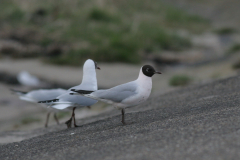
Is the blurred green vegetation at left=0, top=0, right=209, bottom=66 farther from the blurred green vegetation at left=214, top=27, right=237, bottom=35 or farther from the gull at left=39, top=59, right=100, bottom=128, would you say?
the gull at left=39, top=59, right=100, bottom=128

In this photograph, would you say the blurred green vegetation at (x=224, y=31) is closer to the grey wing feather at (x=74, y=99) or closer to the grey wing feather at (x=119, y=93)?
the grey wing feather at (x=74, y=99)

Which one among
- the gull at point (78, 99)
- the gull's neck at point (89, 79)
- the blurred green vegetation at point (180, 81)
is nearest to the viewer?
the gull at point (78, 99)

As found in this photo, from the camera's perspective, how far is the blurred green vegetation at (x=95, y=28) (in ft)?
62.2

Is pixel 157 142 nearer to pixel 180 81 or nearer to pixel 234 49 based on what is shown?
pixel 180 81

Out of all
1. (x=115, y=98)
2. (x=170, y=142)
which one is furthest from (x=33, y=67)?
(x=170, y=142)

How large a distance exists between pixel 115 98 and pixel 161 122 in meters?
0.72

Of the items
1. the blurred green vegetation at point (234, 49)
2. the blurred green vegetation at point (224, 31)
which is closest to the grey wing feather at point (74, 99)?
the blurred green vegetation at point (234, 49)

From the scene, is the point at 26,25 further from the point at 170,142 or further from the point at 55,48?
the point at 170,142

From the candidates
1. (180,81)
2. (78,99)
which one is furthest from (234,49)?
(78,99)

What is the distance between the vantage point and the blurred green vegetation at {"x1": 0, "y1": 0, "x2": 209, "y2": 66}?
18969 millimetres

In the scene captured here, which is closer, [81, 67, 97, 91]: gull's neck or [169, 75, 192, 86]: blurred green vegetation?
[81, 67, 97, 91]: gull's neck

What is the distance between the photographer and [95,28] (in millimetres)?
22312

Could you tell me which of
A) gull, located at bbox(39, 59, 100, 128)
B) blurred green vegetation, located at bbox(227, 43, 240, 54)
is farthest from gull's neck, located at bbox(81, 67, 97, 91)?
blurred green vegetation, located at bbox(227, 43, 240, 54)

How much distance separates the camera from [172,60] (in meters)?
20.5
